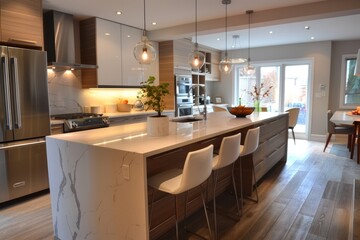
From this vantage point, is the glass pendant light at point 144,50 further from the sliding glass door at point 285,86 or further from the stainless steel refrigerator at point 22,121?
the sliding glass door at point 285,86

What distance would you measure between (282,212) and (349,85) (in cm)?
553

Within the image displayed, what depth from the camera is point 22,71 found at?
3.16m

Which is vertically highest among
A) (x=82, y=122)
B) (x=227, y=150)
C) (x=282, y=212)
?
(x=82, y=122)

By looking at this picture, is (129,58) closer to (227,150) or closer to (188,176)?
(227,150)

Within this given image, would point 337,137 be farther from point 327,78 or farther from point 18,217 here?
point 18,217

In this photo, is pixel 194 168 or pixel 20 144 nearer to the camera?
pixel 194 168

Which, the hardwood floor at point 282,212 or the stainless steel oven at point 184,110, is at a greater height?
the stainless steel oven at point 184,110

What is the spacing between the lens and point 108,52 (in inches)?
181

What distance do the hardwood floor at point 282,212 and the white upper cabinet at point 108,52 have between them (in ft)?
7.23

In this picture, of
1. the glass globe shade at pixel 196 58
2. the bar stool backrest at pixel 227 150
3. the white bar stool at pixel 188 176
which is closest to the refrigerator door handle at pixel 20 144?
the white bar stool at pixel 188 176

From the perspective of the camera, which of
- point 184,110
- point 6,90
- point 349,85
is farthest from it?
point 349,85

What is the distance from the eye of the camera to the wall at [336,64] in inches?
260

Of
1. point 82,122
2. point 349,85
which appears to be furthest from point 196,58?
point 349,85

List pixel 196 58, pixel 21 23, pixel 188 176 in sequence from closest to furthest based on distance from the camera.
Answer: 1. pixel 188 176
2. pixel 21 23
3. pixel 196 58
